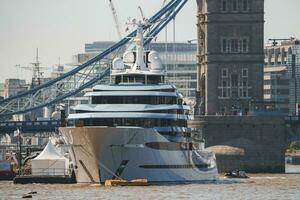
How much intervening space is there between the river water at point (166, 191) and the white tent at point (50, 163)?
401cm

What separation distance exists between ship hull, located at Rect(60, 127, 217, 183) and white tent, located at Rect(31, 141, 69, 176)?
8588mm

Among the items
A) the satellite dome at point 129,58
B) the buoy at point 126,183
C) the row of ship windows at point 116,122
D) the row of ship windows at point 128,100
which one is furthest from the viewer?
the satellite dome at point 129,58

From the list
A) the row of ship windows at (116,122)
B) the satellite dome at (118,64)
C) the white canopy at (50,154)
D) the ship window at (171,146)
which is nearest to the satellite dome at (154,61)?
the satellite dome at (118,64)

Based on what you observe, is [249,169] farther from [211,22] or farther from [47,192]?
[47,192]

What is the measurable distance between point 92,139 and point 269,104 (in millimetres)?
63524

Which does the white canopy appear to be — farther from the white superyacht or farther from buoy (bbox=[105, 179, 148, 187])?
buoy (bbox=[105, 179, 148, 187])

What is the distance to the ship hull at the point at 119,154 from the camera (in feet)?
450

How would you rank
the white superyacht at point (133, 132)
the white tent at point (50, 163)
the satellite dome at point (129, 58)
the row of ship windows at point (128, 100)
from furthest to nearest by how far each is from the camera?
the satellite dome at point (129, 58), the white tent at point (50, 163), the row of ship windows at point (128, 100), the white superyacht at point (133, 132)

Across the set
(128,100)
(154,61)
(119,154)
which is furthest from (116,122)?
(154,61)

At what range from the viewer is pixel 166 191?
427 ft

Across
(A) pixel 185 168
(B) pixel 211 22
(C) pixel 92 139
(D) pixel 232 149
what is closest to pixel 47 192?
(C) pixel 92 139

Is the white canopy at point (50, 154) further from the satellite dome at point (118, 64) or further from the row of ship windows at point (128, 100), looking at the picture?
the row of ship windows at point (128, 100)

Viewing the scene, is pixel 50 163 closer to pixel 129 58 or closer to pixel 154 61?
pixel 129 58

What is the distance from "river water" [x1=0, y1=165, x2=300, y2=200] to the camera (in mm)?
124812
